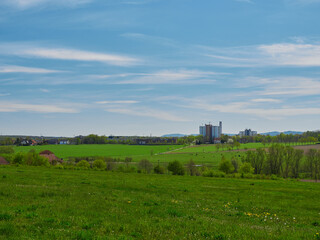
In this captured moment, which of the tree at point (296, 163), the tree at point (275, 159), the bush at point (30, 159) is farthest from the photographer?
the tree at point (296, 163)

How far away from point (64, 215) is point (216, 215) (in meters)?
9.07

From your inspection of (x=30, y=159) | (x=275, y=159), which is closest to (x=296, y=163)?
(x=275, y=159)

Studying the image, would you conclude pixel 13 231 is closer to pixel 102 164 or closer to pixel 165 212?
pixel 165 212

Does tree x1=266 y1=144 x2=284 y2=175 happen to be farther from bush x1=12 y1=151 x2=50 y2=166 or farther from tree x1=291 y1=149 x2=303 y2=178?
bush x1=12 y1=151 x2=50 y2=166

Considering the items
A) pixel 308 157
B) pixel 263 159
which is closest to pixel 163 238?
pixel 263 159

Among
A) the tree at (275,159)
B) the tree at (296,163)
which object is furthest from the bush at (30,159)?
the tree at (296,163)

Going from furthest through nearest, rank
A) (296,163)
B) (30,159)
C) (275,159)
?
(296,163)
(275,159)
(30,159)

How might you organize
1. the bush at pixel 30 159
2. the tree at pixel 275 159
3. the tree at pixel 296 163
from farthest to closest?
the tree at pixel 296 163 → the tree at pixel 275 159 → the bush at pixel 30 159

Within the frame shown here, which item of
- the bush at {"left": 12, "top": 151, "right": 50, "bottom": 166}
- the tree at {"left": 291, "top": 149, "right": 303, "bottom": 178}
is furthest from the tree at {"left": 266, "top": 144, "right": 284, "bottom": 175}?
the bush at {"left": 12, "top": 151, "right": 50, "bottom": 166}

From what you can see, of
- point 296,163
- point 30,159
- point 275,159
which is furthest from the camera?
point 296,163

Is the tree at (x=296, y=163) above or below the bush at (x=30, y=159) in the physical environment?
below

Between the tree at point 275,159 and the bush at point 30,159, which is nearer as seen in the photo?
the bush at point 30,159

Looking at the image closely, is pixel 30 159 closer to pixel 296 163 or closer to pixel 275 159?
pixel 275 159

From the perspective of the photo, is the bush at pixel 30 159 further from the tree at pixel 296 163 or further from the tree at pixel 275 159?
the tree at pixel 296 163
